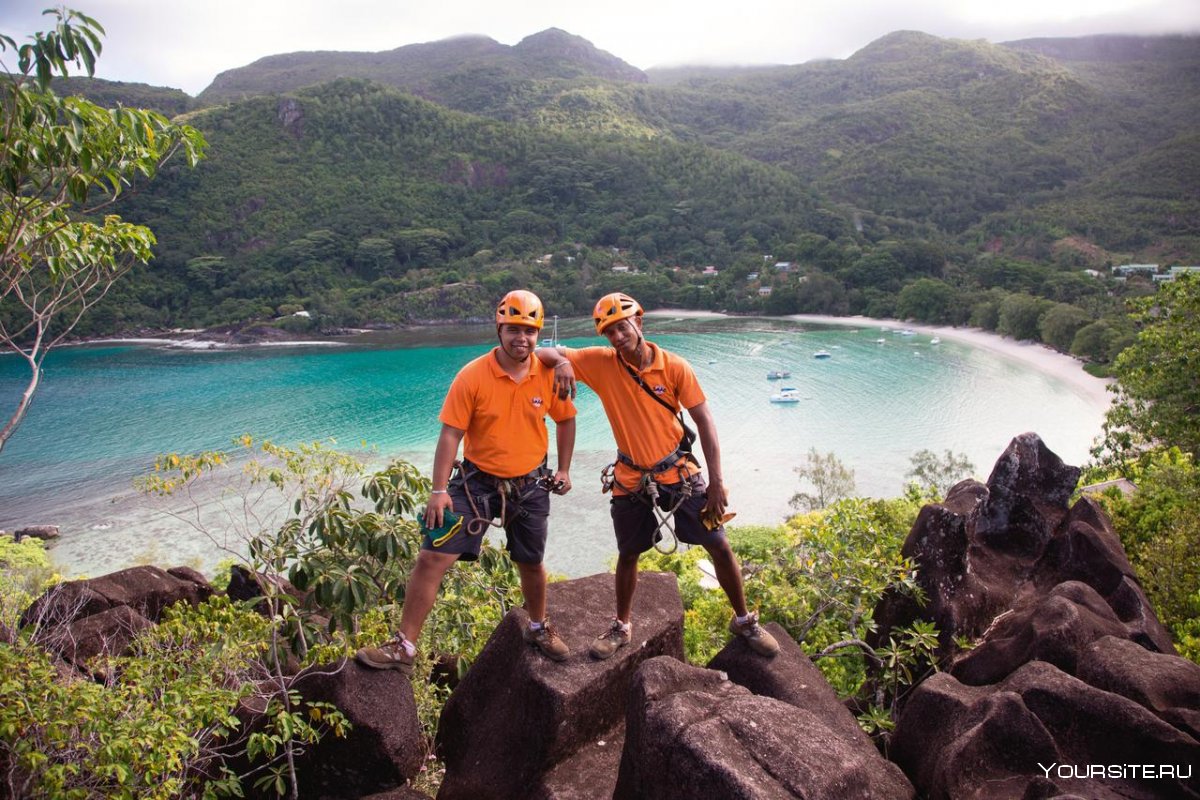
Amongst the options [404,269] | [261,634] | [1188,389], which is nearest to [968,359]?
[1188,389]

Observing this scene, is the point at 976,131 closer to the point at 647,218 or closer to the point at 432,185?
the point at 647,218

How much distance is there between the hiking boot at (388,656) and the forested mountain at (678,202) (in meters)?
66.1

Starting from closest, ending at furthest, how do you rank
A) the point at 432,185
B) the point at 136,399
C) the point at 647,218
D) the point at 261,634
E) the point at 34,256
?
the point at 261,634 < the point at 34,256 < the point at 136,399 < the point at 647,218 < the point at 432,185

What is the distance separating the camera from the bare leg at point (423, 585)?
3617mm

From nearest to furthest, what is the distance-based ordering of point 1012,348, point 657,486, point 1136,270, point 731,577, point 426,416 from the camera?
point 657,486 → point 731,577 → point 426,416 → point 1012,348 → point 1136,270

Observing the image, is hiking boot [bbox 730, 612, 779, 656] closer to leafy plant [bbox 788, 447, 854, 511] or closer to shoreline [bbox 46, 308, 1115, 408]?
leafy plant [bbox 788, 447, 854, 511]

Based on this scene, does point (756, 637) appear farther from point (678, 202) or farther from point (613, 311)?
point (678, 202)

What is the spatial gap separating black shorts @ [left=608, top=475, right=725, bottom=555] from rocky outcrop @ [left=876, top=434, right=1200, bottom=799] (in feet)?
4.34

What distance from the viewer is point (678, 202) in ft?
347

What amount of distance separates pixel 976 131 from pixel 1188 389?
124597 mm

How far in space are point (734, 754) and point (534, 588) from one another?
62.5 inches

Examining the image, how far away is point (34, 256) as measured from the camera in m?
4.36

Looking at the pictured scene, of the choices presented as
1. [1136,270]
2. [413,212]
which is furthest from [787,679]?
[413,212]

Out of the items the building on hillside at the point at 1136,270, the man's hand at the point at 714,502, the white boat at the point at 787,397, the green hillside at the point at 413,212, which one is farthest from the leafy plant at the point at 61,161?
the building on hillside at the point at 1136,270
